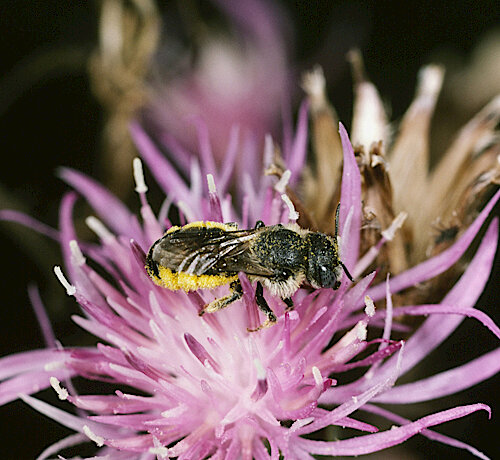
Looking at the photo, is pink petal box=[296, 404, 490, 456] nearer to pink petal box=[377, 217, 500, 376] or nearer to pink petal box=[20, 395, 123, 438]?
pink petal box=[377, 217, 500, 376]

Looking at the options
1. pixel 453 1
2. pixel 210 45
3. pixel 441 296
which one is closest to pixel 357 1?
pixel 453 1

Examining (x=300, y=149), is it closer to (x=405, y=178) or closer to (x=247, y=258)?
(x=405, y=178)

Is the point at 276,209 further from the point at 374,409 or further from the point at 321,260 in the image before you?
the point at 374,409

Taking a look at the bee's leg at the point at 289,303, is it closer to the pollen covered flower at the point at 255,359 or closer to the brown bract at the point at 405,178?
the pollen covered flower at the point at 255,359

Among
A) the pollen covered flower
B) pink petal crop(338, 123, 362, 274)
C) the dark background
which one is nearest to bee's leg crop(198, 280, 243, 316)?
the pollen covered flower

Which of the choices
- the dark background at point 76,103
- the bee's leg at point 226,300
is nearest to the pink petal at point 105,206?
the dark background at point 76,103
